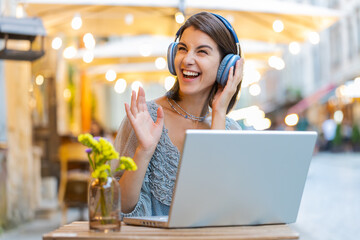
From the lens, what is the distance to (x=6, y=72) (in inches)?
318

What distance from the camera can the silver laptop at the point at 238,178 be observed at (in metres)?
1.87

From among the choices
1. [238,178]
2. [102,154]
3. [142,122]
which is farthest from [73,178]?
[238,178]

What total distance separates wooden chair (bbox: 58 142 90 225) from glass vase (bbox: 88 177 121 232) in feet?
20.8

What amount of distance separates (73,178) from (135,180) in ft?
20.5

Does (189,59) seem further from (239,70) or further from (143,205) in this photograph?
→ (143,205)

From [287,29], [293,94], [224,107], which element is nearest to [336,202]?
[287,29]

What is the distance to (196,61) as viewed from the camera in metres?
2.51

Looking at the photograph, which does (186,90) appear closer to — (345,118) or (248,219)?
(248,219)

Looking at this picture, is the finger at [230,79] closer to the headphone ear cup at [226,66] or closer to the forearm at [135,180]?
the headphone ear cup at [226,66]

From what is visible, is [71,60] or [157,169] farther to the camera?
[71,60]

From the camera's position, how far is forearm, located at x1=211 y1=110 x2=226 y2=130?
2.56m

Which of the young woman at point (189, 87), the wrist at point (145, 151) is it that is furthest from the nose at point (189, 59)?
the wrist at point (145, 151)

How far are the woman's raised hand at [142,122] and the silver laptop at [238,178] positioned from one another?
32 cm

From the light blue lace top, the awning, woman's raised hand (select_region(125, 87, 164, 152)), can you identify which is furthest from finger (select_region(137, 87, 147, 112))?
the awning
